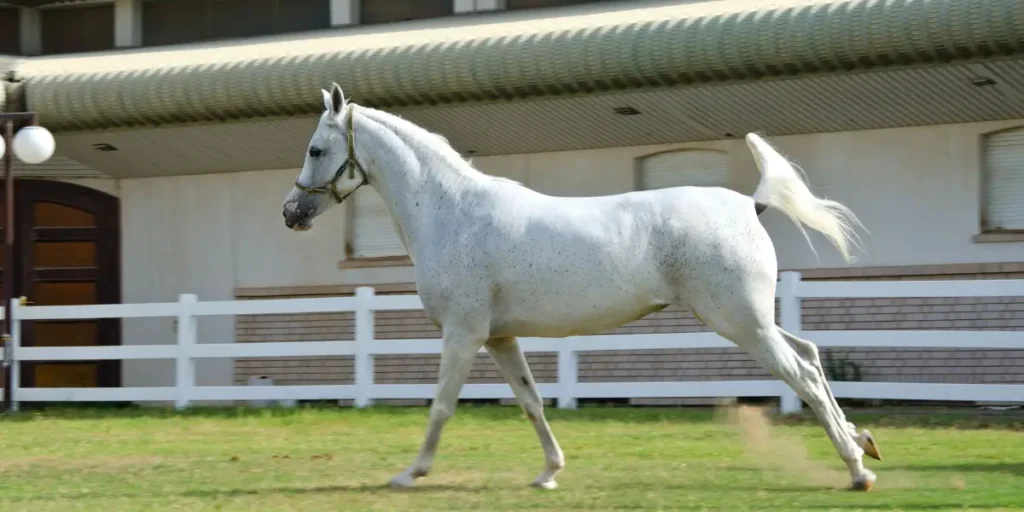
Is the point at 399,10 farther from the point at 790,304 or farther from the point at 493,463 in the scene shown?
the point at 493,463

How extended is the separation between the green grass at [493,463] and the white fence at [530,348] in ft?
1.19

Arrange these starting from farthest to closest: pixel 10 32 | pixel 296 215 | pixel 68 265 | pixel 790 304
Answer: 1. pixel 10 32
2. pixel 68 265
3. pixel 790 304
4. pixel 296 215

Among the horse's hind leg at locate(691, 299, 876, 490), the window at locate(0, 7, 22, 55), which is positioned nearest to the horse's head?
the horse's hind leg at locate(691, 299, 876, 490)

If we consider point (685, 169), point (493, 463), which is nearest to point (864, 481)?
point (493, 463)

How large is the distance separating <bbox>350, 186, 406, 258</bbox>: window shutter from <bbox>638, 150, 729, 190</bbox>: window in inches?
136

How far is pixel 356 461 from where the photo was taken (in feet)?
37.1

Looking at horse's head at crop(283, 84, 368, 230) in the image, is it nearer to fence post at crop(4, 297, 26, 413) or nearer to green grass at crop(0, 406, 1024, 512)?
green grass at crop(0, 406, 1024, 512)

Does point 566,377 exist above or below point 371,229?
below

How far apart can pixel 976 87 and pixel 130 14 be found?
464 inches

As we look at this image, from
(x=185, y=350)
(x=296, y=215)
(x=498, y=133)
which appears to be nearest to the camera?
(x=296, y=215)

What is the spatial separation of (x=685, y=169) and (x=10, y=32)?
1022 cm

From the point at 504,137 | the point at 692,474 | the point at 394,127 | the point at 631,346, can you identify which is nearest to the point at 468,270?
the point at 394,127

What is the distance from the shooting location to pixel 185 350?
17812 mm

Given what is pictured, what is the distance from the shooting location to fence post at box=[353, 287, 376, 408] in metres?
16.9
